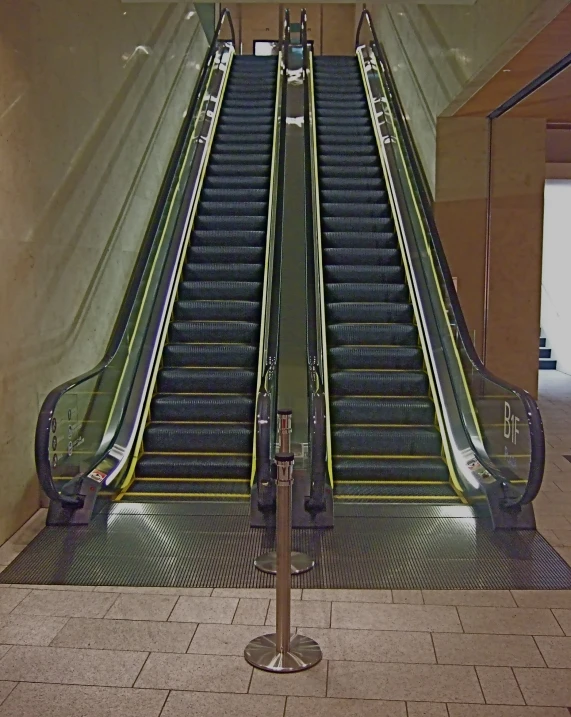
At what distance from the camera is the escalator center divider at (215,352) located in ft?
19.4

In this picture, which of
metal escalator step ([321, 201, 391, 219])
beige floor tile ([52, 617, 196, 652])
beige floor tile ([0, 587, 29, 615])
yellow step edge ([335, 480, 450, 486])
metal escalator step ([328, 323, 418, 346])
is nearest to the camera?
beige floor tile ([52, 617, 196, 652])

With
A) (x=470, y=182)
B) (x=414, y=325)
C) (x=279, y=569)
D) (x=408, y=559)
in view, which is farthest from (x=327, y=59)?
(x=279, y=569)

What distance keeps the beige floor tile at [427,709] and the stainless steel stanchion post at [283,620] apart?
1.59 ft

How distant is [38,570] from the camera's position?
172 inches

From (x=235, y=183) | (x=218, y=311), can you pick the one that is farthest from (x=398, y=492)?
(x=235, y=183)

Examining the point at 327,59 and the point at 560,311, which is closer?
the point at 327,59

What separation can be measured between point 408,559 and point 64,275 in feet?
10.4

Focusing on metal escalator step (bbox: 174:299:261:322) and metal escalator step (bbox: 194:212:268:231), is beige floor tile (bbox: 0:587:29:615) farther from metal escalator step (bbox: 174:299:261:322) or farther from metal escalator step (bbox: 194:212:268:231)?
metal escalator step (bbox: 194:212:268:231)

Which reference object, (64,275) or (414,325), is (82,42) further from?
(414,325)

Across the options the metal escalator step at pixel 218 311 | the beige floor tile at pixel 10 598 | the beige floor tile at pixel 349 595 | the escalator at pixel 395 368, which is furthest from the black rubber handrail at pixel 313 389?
the beige floor tile at pixel 10 598

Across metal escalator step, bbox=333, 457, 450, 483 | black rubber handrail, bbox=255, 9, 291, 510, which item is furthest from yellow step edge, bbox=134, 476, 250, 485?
metal escalator step, bbox=333, 457, 450, 483

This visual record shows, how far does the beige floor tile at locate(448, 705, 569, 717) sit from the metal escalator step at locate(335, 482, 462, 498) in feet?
Result: 8.12

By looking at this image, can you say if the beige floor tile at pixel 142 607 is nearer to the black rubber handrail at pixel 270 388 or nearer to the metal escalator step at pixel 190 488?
the black rubber handrail at pixel 270 388

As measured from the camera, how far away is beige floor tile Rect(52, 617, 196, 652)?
11.4ft
